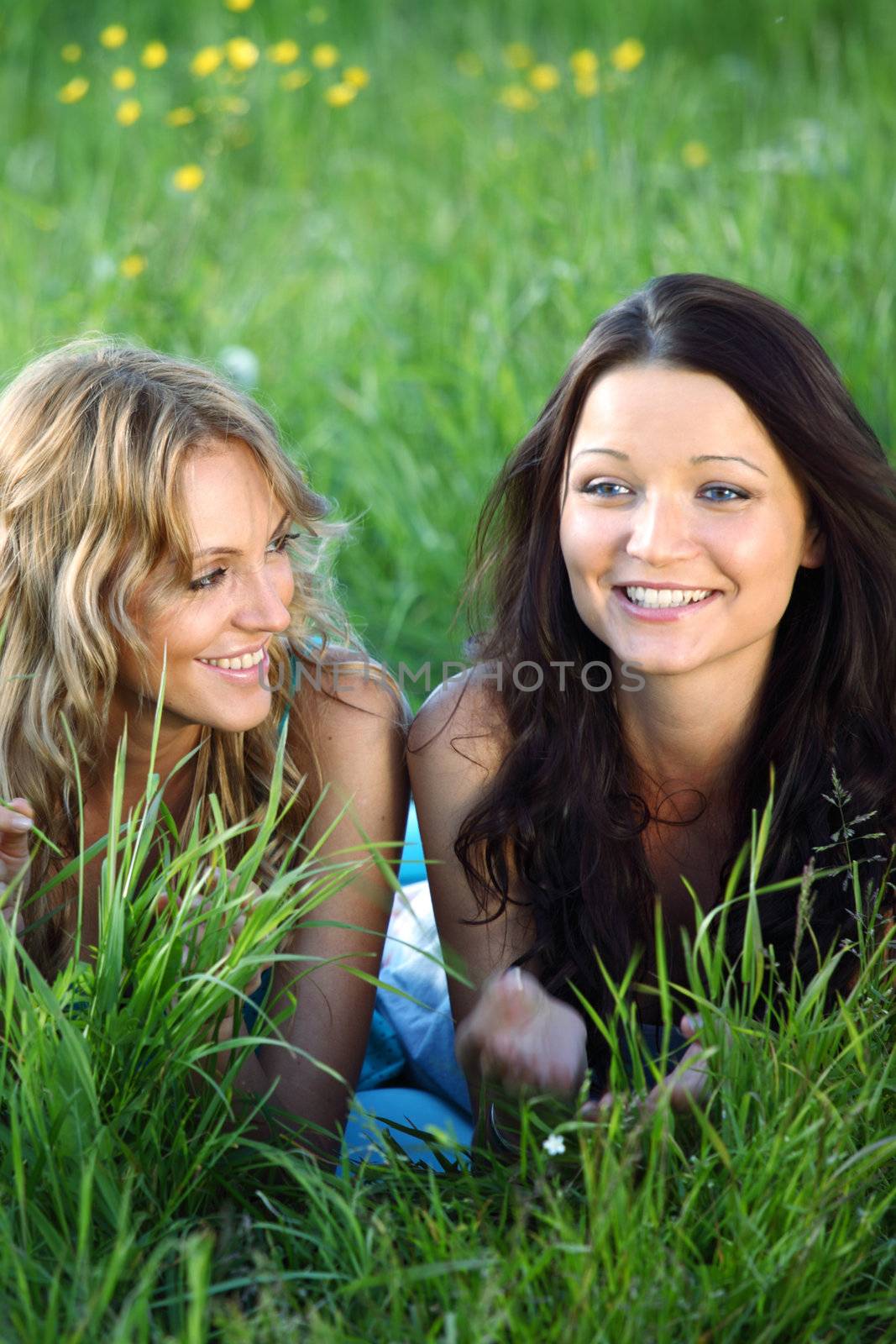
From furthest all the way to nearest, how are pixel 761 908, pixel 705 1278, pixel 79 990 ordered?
pixel 761 908
pixel 79 990
pixel 705 1278

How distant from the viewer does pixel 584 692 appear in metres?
2.23

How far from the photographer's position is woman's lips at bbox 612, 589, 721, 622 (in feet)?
6.50

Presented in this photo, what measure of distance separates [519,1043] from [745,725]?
832 mm

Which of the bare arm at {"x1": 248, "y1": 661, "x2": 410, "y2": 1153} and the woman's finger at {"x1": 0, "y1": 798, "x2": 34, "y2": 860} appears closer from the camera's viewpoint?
→ the woman's finger at {"x1": 0, "y1": 798, "x2": 34, "y2": 860}

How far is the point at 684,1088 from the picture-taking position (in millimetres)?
1535

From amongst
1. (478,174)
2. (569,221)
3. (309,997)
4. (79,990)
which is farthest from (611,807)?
(478,174)

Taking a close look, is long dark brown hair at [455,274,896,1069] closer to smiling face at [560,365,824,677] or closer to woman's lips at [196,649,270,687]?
smiling face at [560,365,824,677]

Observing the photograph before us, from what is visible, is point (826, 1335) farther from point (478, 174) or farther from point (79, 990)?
point (478, 174)

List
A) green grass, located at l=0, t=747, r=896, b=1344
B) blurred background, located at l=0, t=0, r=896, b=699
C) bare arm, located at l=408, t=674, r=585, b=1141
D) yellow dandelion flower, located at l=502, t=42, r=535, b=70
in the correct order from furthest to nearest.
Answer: yellow dandelion flower, located at l=502, t=42, r=535, b=70, blurred background, located at l=0, t=0, r=896, b=699, bare arm, located at l=408, t=674, r=585, b=1141, green grass, located at l=0, t=747, r=896, b=1344

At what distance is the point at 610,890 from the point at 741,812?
0.24 meters

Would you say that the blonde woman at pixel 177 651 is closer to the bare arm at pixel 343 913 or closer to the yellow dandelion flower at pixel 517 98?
the bare arm at pixel 343 913

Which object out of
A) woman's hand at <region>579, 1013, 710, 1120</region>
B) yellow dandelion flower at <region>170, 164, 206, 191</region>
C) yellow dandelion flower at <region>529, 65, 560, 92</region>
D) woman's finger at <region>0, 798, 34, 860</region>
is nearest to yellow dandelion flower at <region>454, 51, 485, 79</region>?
yellow dandelion flower at <region>529, 65, 560, 92</region>

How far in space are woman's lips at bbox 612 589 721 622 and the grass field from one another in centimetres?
54

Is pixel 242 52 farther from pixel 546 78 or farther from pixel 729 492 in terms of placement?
pixel 729 492
